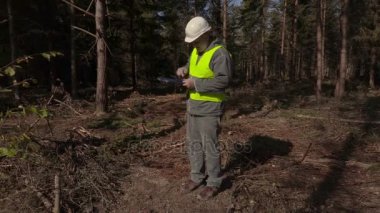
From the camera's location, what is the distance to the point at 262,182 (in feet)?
18.4

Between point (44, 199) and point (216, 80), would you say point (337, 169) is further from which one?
point (44, 199)

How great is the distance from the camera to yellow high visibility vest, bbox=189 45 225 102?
15.9 feet

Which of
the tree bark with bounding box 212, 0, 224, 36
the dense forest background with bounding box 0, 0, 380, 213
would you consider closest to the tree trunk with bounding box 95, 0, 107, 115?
the dense forest background with bounding box 0, 0, 380, 213

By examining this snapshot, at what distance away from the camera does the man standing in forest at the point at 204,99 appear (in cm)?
481

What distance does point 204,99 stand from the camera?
16.3ft

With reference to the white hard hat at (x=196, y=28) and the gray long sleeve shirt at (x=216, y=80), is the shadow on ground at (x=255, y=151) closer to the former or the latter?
the gray long sleeve shirt at (x=216, y=80)

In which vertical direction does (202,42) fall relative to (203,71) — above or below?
above

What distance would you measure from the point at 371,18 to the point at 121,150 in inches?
1196

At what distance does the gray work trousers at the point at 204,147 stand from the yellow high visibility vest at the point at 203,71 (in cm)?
23

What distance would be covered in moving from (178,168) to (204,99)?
1649 mm

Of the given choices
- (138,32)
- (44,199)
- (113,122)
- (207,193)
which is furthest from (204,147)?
(138,32)

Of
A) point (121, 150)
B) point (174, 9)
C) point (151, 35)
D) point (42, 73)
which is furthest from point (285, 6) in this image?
point (121, 150)

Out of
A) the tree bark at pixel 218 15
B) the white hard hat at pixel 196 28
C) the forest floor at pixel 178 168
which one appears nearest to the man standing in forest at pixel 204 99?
the white hard hat at pixel 196 28

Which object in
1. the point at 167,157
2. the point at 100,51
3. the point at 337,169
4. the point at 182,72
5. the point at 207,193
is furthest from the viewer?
the point at 100,51
